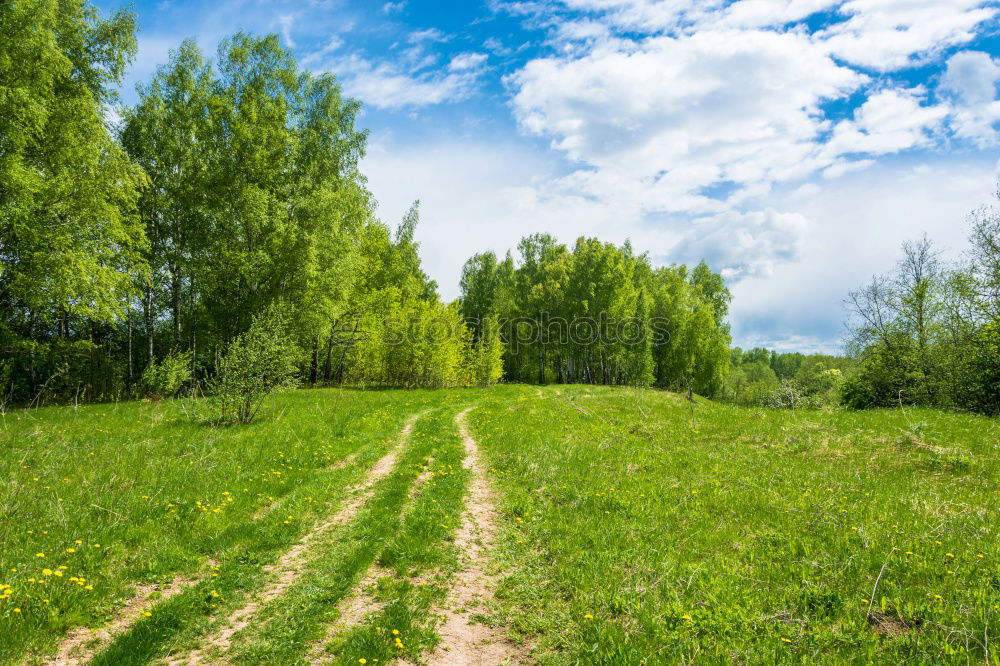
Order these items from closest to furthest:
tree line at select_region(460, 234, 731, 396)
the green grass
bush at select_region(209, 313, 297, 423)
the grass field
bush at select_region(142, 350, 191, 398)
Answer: the green grass, the grass field, bush at select_region(209, 313, 297, 423), bush at select_region(142, 350, 191, 398), tree line at select_region(460, 234, 731, 396)

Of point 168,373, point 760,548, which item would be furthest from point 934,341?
point 168,373

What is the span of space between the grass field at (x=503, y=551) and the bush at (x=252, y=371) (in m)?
2.39

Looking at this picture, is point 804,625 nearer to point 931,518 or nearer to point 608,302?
point 931,518

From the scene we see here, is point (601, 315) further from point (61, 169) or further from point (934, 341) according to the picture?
point (61, 169)

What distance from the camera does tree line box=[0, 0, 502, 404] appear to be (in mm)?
18203

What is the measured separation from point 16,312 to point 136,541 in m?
27.1

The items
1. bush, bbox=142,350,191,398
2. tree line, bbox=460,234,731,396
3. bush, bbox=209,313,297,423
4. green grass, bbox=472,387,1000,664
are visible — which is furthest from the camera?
tree line, bbox=460,234,731,396

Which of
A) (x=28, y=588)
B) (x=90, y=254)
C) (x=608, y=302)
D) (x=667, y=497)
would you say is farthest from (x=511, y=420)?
(x=608, y=302)

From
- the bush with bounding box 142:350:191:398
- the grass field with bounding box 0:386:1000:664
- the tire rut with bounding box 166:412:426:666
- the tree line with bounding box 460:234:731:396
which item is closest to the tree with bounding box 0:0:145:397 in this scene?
the bush with bounding box 142:350:191:398

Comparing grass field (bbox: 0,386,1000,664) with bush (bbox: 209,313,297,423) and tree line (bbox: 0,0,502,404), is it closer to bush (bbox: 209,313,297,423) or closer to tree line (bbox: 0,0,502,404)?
bush (bbox: 209,313,297,423)

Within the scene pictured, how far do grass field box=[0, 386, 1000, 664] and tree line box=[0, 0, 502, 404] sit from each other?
8.35 metres

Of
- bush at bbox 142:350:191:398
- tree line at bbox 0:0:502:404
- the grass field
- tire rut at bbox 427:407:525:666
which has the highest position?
tree line at bbox 0:0:502:404

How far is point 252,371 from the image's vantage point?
16.9 m

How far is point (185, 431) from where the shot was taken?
1515 centimetres
